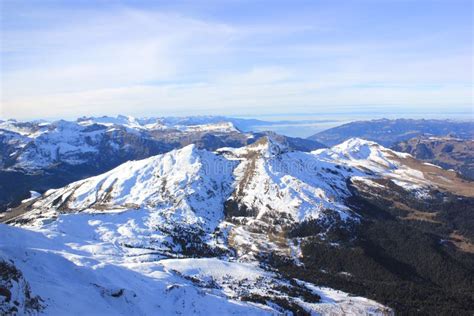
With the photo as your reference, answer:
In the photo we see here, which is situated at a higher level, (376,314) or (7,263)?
(7,263)

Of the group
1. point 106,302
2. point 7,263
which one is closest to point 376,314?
point 106,302

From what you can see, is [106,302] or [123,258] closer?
[106,302]

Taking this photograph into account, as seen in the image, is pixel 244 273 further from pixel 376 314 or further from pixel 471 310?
pixel 471 310

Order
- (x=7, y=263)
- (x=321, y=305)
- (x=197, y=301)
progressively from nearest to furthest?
1. (x=7, y=263)
2. (x=197, y=301)
3. (x=321, y=305)

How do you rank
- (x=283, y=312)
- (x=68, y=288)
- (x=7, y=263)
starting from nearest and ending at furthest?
(x=7, y=263) < (x=68, y=288) < (x=283, y=312)

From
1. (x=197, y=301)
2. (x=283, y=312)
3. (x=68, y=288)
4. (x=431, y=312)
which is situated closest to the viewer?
(x=68, y=288)

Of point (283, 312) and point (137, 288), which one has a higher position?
point (137, 288)

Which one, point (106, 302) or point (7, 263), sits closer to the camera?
point (7, 263)

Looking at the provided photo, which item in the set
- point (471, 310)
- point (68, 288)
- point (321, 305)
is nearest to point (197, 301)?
point (68, 288)

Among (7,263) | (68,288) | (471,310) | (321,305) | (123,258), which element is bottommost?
(471,310)

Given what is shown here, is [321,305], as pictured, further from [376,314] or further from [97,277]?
[97,277]
